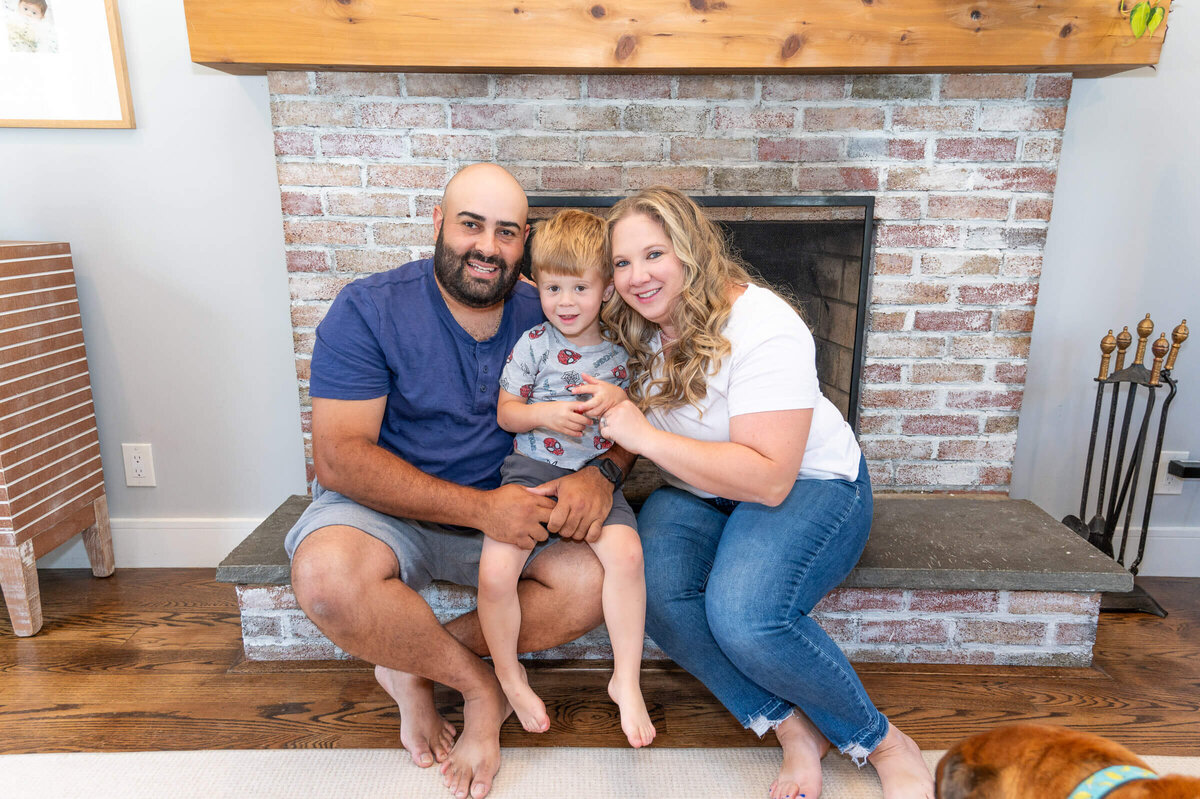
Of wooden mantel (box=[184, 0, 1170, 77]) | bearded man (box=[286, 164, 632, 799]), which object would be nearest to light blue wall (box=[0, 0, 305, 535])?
wooden mantel (box=[184, 0, 1170, 77])

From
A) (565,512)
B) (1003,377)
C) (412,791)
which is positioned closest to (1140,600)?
(1003,377)

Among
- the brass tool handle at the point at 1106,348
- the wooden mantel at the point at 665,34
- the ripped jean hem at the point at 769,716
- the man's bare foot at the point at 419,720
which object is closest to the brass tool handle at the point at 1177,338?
the brass tool handle at the point at 1106,348

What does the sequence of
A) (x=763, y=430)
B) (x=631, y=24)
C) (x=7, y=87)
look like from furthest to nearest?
1. (x=7, y=87)
2. (x=631, y=24)
3. (x=763, y=430)

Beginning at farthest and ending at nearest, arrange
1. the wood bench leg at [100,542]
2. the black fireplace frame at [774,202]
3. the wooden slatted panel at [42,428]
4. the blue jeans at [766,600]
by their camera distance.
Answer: the wood bench leg at [100,542] < the black fireplace frame at [774,202] < the wooden slatted panel at [42,428] < the blue jeans at [766,600]

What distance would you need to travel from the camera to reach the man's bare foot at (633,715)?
4.17 ft

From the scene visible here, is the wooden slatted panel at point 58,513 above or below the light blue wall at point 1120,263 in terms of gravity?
below

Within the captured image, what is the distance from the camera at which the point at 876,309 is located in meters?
1.89

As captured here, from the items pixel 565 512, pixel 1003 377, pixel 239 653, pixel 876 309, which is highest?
pixel 876 309

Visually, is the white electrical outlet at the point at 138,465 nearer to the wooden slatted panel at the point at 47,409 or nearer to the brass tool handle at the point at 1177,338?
the wooden slatted panel at the point at 47,409

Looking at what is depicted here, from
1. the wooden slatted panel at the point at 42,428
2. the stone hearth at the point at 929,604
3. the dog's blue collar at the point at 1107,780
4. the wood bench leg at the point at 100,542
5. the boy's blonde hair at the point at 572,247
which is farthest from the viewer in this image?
the wood bench leg at the point at 100,542

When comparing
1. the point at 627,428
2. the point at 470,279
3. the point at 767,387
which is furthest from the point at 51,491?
the point at 767,387

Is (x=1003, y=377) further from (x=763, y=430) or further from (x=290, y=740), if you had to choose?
(x=290, y=740)

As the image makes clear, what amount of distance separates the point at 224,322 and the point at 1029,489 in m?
2.25

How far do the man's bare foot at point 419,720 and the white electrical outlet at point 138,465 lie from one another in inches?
43.0
